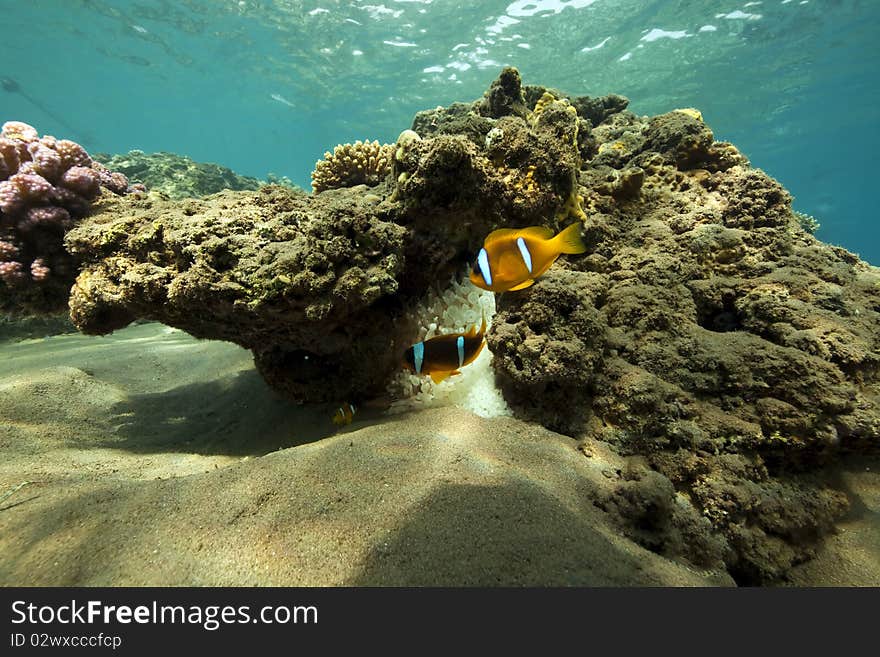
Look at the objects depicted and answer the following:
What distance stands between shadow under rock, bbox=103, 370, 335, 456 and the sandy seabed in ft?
0.08

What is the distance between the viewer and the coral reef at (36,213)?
3.10m

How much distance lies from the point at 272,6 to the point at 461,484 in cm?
2844

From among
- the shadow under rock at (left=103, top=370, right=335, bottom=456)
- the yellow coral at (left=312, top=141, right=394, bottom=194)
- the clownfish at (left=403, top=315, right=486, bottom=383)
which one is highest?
the yellow coral at (left=312, top=141, right=394, bottom=194)

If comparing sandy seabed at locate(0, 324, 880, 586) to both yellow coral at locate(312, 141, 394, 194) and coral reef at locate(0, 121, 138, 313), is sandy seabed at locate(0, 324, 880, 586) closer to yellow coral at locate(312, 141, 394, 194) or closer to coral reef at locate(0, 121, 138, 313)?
coral reef at locate(0, 121, 138, 313)

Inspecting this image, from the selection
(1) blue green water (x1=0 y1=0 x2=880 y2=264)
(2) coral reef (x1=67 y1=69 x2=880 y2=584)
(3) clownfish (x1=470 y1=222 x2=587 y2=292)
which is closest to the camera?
(3) clownfish (x1=470 y1=222 x2=587 y2=292)

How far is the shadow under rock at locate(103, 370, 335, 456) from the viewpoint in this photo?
3111 millimetres

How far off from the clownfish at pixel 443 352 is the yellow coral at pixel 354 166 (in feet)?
9.89

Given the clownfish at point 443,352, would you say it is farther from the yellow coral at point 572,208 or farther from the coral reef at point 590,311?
the yellow coral at point 572,208

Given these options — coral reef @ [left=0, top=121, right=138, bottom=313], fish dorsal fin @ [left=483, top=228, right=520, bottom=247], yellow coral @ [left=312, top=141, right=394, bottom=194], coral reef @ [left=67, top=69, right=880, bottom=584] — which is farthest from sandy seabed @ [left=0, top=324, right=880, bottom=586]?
yellow coral @ [left=312, top=141, right=394, bottom=194]

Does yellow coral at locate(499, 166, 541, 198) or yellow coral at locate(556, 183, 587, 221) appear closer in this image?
yellow coral at locate(499, 166, 541, 198)

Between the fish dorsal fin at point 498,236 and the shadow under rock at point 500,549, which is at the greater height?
the fish dorsal fin at point 498,236

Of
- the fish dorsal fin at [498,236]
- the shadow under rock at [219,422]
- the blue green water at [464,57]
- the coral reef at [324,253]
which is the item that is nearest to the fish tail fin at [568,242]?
the fish dorsal fin at [498,236]

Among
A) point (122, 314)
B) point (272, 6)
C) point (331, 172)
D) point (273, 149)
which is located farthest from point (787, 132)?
point (273, 149)

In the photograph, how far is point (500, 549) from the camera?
1.60m
